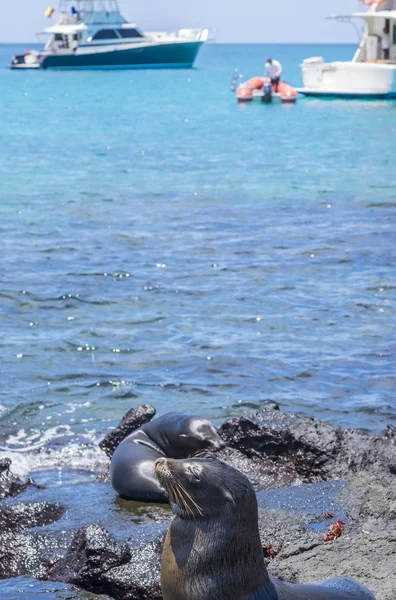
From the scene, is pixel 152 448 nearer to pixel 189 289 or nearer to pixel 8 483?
pixel 8 483

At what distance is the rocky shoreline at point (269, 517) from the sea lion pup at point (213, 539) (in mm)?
977

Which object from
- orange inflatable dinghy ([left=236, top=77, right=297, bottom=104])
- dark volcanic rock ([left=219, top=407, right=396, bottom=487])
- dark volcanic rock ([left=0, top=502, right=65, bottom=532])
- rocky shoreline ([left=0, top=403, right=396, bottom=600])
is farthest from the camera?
orange inflatable dinghy ([left=236, top=77, right=297, bottom=104])

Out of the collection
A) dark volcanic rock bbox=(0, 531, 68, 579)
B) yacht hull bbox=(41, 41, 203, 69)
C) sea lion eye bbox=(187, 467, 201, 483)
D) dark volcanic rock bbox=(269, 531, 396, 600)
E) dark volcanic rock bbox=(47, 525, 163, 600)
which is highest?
sea lion eye bbox=(187, 467, 201, 483)

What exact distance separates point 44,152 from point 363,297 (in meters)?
20.9

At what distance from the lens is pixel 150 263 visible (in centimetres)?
1755

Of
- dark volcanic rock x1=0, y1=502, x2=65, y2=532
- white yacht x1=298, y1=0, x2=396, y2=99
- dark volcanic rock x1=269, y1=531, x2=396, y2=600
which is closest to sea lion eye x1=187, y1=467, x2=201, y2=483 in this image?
dark volcanic rock x1=269, y1=531, x2=396, y2=600

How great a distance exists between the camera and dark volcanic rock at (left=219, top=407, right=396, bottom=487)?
25.7 ft

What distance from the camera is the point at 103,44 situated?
9706cm

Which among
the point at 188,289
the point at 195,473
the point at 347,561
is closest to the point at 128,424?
the point at 347,561

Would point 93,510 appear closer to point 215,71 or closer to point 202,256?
point 202,256

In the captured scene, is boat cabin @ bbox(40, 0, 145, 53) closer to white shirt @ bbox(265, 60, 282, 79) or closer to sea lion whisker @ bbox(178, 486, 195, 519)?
white shirt @ bbox(265, 60, 282, 79)

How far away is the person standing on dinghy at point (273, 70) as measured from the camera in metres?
52.1

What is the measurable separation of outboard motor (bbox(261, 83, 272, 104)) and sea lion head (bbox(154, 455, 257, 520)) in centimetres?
5085

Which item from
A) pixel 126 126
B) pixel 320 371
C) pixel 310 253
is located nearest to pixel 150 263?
pixel 310 253
